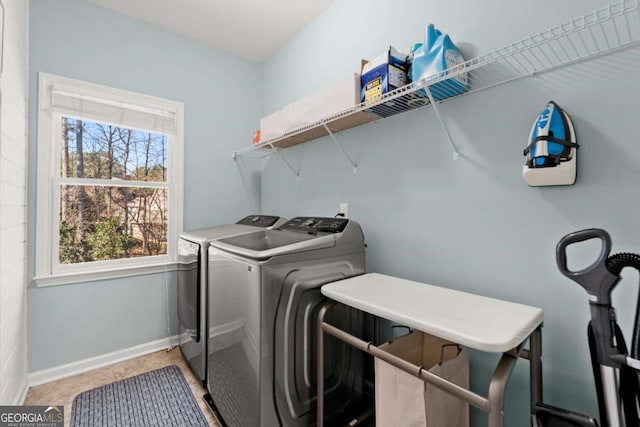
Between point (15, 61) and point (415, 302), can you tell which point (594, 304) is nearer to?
point (415, 302)

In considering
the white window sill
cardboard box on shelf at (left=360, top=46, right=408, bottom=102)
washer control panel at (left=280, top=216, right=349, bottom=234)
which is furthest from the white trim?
cardboard box on shelf at (left=360, top=46, right=408, bottom=102)

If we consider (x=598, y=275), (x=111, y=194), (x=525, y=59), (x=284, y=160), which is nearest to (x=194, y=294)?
(x=111, y=194)

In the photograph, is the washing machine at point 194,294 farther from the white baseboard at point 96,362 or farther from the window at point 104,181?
the window at point 104,181

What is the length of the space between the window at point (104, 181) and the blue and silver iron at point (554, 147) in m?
2.65

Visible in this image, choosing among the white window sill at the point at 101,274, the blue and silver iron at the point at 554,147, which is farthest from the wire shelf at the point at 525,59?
the white window sill at the point at 101,274

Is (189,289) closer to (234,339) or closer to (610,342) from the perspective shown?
(234,339)

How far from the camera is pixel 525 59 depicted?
1.23 meters

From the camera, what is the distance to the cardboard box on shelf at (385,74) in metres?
1.51

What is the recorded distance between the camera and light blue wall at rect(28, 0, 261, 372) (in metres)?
2.10

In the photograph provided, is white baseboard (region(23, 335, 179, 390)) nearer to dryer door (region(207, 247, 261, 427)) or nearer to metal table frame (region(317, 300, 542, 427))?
dryer door (region(207, 247, 261, 427))

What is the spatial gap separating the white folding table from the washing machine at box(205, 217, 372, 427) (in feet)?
0.40

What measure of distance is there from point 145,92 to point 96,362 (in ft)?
7.41

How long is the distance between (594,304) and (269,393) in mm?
1284

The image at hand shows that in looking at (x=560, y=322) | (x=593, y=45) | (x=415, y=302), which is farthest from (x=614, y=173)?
(x=415, y=302)
